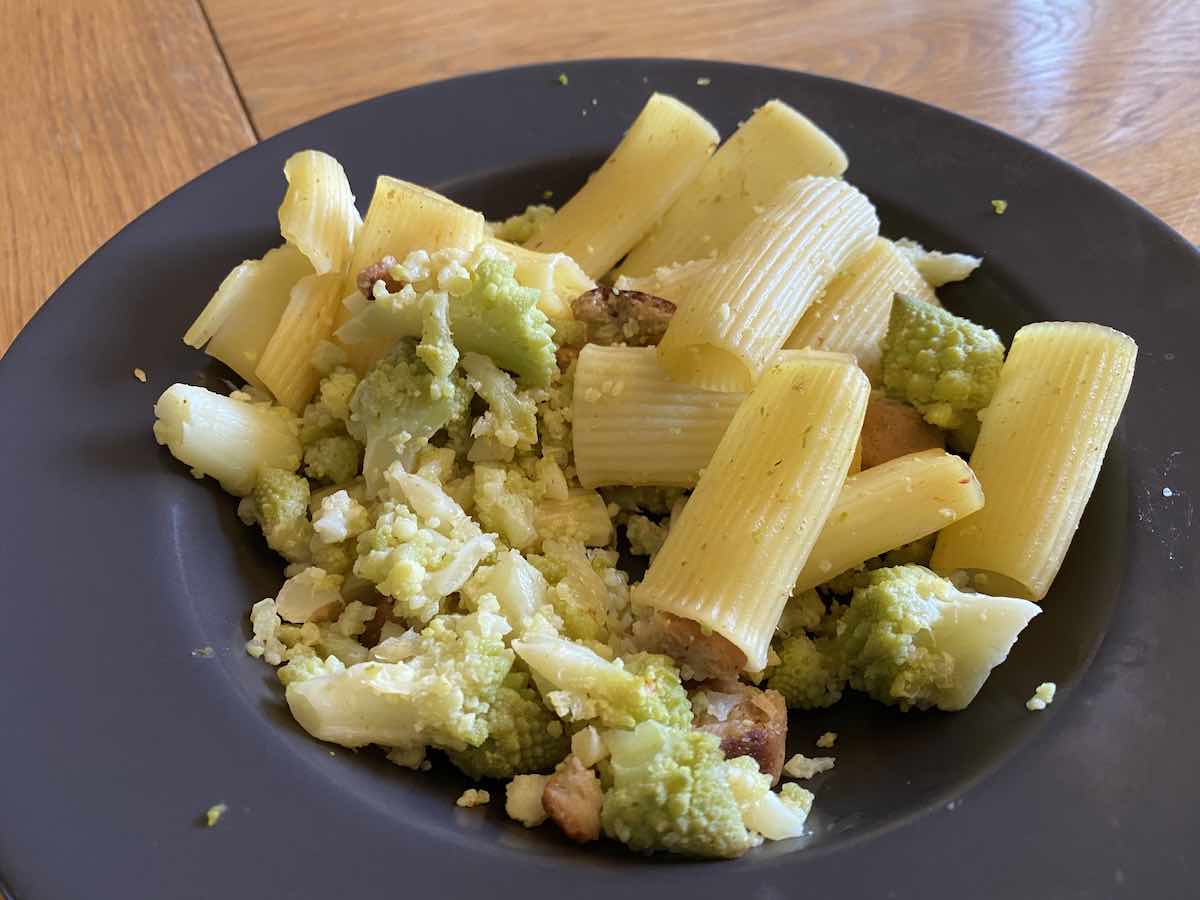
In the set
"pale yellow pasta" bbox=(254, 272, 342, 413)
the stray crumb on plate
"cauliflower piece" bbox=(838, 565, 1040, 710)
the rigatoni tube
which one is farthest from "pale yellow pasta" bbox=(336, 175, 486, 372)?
"cauliflower piece" bbox=(838, 565, 1040, 710)

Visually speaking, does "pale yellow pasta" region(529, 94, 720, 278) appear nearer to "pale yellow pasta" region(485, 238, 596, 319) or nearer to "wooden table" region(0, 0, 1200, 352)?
"pale yellow pasta" region(485, 238, 596, 319)

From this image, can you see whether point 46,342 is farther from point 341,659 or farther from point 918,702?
point 918,702

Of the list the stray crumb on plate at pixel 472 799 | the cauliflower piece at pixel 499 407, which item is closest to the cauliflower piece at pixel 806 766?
the stray crumb on plate at pixel 472 799

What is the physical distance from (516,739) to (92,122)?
51.5 inches

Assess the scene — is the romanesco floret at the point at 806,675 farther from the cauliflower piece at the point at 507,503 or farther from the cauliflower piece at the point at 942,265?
the cauliflower piece at the point at 942,265

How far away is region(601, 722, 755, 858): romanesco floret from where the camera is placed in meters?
0.87

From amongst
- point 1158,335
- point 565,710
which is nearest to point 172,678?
point 565,710

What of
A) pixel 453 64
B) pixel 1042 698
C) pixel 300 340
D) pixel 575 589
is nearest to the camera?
pixel 1042 698

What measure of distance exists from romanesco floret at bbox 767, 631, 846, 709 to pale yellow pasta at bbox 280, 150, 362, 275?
2.21 ft

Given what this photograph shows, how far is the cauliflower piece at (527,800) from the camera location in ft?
3.05

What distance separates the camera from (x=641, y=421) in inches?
44.3

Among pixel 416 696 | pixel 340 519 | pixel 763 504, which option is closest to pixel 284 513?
pixel 340 519

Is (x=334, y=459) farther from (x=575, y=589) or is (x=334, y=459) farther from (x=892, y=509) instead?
(x=892, y=509)

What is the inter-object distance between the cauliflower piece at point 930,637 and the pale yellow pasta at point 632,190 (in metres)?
0.58
